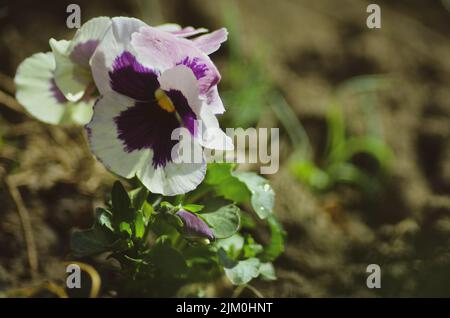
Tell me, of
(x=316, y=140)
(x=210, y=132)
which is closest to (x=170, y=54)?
(x=210, y=132)

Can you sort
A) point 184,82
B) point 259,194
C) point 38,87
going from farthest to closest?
point 38,87
point 259,194
point 184,82

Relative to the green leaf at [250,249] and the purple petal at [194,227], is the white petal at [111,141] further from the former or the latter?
the green leaf at [250,249]

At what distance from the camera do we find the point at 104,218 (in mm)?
1428

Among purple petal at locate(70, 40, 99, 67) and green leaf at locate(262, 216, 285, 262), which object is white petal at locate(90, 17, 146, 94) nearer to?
purple petal at locate(70, 40, 99, 67)

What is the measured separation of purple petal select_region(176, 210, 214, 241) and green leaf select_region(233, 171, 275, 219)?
0.20 metres

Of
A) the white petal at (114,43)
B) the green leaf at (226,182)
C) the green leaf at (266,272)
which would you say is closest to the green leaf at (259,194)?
the green leaf at (226,182)

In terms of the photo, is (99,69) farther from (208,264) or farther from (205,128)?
(208,264)

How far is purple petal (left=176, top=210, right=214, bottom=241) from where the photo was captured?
1.36 meters

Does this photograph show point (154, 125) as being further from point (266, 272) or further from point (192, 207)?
point (266, 272)

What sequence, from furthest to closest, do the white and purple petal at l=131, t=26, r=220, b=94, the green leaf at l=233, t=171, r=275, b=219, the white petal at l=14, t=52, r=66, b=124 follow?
the white petal at l=14, t=52, r=66, b=124 → the green leaf at l=233, t=171, r=275, b=219 → the white and purple petal at l=131, t=26, r=220, b=94

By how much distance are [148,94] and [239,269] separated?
1.46ft

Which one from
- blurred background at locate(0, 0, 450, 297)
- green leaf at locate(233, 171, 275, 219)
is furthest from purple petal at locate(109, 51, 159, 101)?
blurred background at locate(0, 0, 450, 297)

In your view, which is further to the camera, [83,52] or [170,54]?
[83,52]

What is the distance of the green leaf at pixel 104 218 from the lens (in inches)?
55.8
